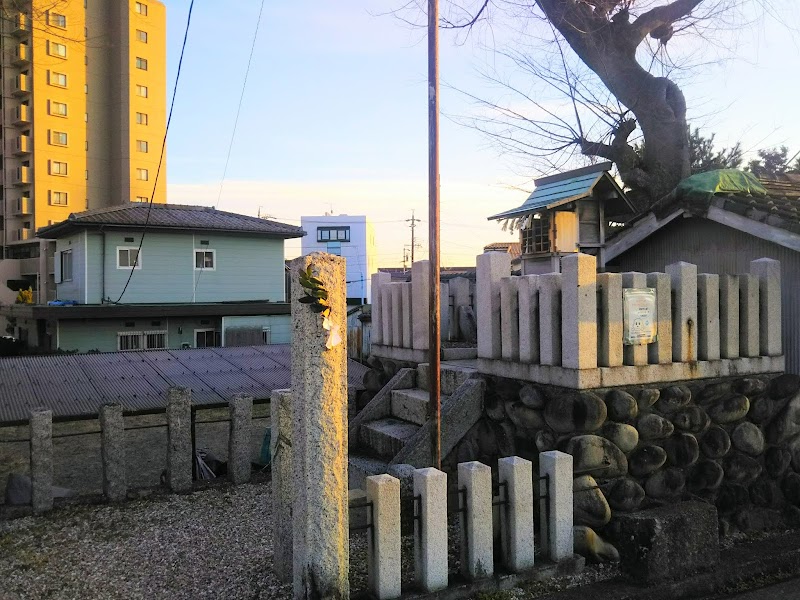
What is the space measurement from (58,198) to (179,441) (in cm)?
3827

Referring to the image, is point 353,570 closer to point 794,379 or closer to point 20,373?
point 794,379

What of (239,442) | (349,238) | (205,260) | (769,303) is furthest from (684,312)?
(349,238)

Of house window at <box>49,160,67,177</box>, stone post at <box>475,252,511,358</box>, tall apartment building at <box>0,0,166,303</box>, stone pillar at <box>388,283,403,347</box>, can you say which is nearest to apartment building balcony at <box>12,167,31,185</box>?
tall apartment building at <box>0,0,166,303</box>

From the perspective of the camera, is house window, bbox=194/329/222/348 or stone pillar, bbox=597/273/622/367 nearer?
stone pillar, bbox=597/273/622/367

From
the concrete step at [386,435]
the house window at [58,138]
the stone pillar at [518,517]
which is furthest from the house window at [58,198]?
the stone pillar at [518,517]

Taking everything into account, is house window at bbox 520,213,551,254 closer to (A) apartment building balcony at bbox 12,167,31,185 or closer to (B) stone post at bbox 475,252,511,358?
(B) stone post at bbox 475,252,511,358

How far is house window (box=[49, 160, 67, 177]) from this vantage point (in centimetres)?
3928

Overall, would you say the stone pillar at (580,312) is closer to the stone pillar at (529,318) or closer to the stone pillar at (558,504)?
the stone pillar at (529,318)

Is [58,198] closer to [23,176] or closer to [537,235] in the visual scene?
[23,176]

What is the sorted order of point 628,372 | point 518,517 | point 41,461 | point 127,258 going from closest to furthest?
point 518,517, point 628,372, point 41,461, point 127,258

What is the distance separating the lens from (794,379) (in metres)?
6.54

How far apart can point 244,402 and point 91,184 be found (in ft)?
128

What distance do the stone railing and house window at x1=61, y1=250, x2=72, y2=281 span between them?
2135 centimetres

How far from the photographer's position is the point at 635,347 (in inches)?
233
